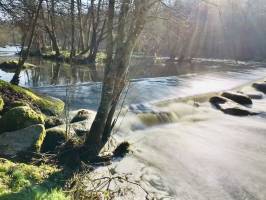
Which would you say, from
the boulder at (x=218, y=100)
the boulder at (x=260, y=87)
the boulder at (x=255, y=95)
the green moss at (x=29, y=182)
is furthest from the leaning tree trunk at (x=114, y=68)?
the boulder at (x=260, y=87)

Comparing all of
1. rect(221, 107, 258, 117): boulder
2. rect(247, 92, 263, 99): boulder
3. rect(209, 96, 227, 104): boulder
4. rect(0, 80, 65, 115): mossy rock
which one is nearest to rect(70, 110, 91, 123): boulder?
rect(0, 80, 65, 115): mossy rock

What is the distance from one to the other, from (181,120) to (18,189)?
11.0 metres

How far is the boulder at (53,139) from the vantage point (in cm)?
1036

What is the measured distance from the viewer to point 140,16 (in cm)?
962

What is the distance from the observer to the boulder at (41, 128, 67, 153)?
34.0ft

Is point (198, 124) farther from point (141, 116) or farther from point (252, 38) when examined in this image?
point (252, 38)

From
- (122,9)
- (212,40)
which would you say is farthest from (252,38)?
(122,9)

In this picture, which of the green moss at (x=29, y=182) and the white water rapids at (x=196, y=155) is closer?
the green moss at (x=29, y=182)

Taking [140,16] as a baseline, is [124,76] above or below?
below

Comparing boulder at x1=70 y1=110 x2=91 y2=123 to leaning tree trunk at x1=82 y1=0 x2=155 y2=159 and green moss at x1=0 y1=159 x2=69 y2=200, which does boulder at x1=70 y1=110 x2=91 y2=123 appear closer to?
leaning tree trunk at x1=82 y1=0 x2=155 y2=159

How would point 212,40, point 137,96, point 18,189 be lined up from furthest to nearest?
point 212,40 < point 137,96 < point 18,189

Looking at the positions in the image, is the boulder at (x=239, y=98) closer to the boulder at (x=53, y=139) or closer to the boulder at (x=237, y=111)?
the boulder at (x=237, y=111)

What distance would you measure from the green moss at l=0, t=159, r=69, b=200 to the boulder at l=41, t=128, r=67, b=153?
1.52m

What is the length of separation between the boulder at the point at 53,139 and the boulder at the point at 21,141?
31 cm
